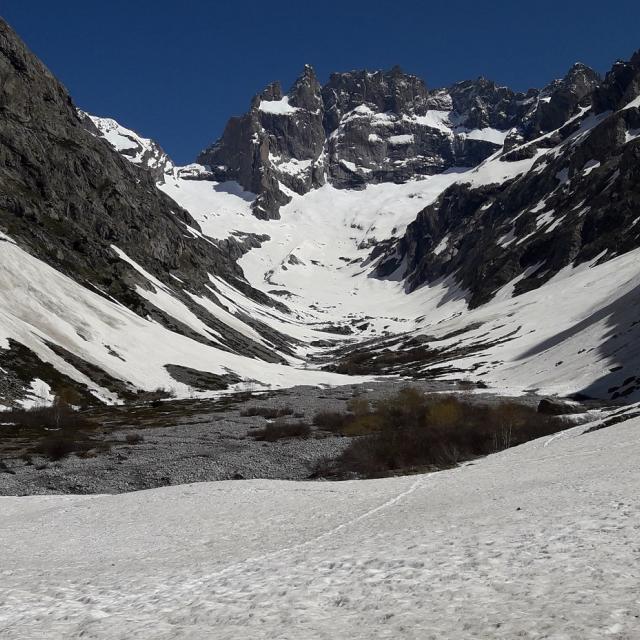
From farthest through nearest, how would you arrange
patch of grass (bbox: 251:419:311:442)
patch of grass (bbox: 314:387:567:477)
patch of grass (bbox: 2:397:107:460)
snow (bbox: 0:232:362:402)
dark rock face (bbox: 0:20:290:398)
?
dark rock face (bbox: 0:20:290:398) < snow (bbox: 0:232:362:402) < patch of grass (bbox: 251:419:311:442) < patch of grass (bbox: 2:397:107:460) < patch of grass (bbox: 314:387:567:477)

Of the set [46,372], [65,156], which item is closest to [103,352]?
[46,372]

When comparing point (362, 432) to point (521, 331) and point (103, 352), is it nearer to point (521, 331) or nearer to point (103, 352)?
point (103, 352)

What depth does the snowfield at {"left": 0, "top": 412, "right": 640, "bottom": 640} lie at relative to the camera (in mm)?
9539

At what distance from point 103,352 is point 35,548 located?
6662 cm

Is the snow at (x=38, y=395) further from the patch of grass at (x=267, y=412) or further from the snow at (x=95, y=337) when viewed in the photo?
the patch of grass at (x=267, y=412)

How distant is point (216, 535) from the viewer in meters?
18.6

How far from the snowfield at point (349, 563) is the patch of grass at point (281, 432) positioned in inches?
991

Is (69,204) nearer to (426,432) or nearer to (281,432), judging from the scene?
(281,432)

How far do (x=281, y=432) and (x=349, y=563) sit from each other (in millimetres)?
38703

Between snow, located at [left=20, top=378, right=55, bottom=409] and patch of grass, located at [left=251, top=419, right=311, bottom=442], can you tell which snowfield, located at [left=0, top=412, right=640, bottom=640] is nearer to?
patch of grass, located at [left=251, top=419, right=311, bottom=442]

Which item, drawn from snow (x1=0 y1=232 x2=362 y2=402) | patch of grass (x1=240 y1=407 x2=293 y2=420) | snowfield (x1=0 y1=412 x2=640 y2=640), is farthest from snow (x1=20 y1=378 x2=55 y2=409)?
snowfield (x1=0 y1=412 x2=640 y2=640)

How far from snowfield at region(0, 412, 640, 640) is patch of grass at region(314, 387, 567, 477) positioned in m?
13.2

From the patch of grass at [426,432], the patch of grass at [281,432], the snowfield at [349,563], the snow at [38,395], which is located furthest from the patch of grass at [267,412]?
the snowfield at [349,563]

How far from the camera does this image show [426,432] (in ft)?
154
